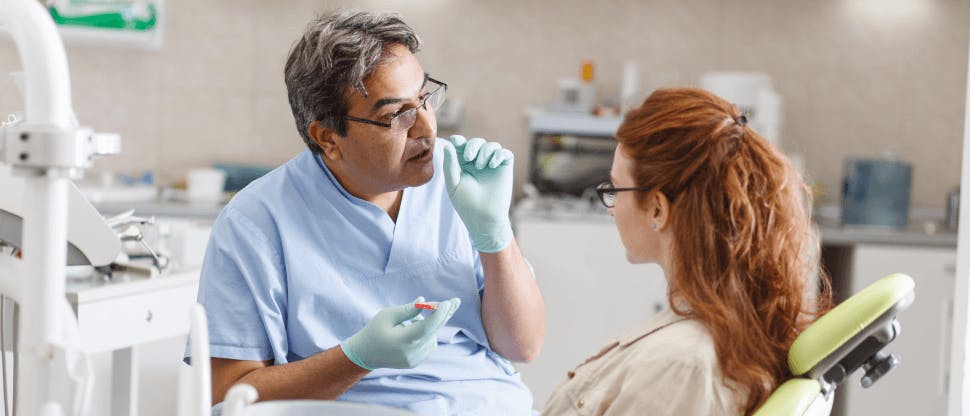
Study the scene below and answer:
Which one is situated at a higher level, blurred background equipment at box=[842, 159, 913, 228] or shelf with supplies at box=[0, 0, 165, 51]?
shelf with supplies at box=[0, 0, 165, 51]

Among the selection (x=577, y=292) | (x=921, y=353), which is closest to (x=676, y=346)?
(x=577, y=292)

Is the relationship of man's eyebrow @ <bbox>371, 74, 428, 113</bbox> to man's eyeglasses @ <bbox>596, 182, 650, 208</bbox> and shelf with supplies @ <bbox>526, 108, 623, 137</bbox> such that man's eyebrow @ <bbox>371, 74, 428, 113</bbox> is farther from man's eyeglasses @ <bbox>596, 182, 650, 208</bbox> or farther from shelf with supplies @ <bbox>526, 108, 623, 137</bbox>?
shelf with supplies @ <bbox>526, 108, 623, 137</bbox>

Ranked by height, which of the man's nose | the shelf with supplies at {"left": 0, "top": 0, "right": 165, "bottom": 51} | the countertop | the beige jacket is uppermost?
the shelf with supplies at {"left": 0, "top": 0, "right": 165, "bottom": 51}

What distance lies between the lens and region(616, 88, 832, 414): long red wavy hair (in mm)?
1234

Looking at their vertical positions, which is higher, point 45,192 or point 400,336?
point 45,192

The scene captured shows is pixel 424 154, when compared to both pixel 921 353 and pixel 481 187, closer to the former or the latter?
pixel 481 187

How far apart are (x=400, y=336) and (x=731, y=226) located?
431 millimetres

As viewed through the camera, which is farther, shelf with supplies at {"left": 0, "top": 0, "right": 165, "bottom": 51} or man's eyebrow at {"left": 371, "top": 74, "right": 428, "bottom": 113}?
shelf with supplies at {"left": 0, "top": 0, "right": 165, "bottom": 51}

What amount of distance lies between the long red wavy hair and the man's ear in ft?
1.63

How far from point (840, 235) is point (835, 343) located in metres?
2.24

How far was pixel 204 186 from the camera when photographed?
11.7ft

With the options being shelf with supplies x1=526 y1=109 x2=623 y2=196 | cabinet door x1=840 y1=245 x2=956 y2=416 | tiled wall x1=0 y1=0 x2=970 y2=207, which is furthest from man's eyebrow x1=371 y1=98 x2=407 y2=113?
tiled wall x1=0 y1=0 x2=970 y2=207

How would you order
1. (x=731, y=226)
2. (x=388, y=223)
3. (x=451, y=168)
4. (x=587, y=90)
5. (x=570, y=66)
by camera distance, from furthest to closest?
(x=570, y=66) → (x=587, y=90) → (x=388, y=223) → (x=451, y=168) → (x=731, y=226)

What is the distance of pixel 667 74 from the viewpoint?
3812mm
